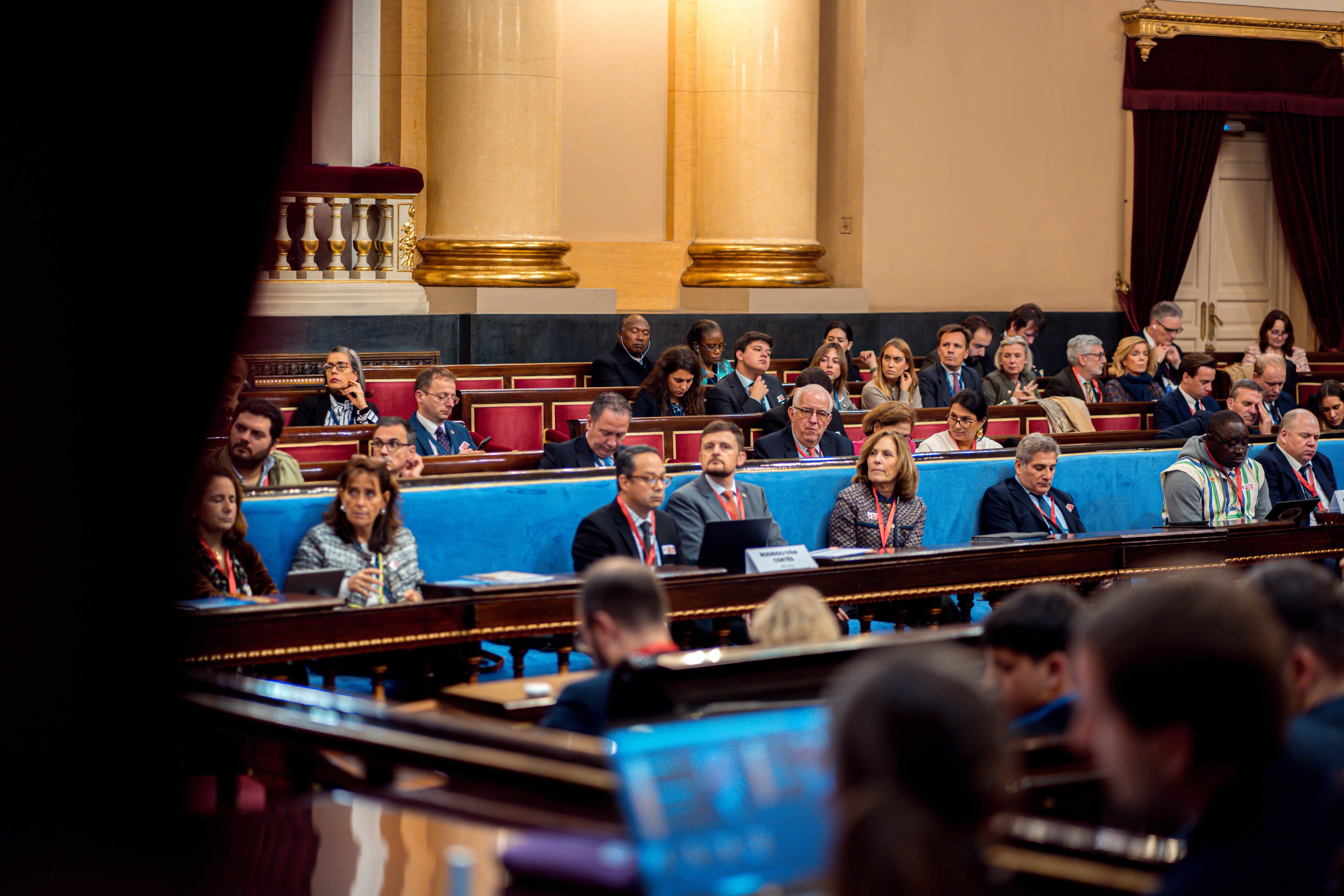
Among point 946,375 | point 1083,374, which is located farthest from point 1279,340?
point 946,375

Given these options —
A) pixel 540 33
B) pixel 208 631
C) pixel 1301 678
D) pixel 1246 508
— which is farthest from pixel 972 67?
pixel 1301 678

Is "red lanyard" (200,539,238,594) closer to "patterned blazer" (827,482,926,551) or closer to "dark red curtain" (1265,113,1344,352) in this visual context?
"patterned blazer" (827,482,926,551)

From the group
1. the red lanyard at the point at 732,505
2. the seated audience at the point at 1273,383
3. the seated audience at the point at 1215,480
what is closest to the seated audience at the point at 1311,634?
the red lanyard at the point at 732,505

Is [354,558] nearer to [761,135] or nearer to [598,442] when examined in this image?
[598,442]

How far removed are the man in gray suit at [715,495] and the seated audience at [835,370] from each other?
2.75 m

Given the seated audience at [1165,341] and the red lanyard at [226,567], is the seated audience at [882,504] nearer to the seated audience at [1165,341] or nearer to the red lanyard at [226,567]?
the red lanyard at [226,567]

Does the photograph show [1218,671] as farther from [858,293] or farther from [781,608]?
[858,293]

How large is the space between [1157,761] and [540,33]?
969 centimetres

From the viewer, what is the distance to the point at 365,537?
4895 mm

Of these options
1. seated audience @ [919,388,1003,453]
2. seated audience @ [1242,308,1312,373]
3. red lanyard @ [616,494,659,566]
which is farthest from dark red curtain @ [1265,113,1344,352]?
red lanyard @ [616,494,659,566]

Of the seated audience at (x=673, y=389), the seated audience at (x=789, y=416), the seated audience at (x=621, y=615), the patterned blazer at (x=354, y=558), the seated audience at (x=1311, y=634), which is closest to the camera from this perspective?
the seated audience at (x=1311, y=634)

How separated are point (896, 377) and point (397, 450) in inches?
151

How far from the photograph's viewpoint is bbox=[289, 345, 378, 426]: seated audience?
7.45m

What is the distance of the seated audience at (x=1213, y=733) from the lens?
57.4 inches
